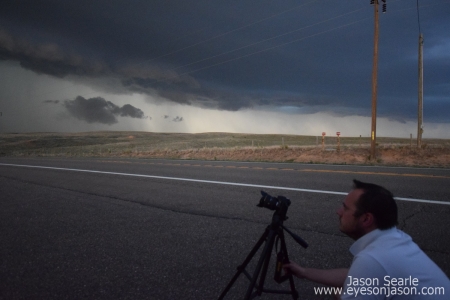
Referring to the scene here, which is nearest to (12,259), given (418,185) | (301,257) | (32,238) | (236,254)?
(32,238)

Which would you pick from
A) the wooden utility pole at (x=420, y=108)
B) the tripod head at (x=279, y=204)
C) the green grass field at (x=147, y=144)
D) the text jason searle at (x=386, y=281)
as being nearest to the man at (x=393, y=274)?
the text jason searle at (x=386, y=281)

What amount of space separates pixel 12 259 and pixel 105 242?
1158mm

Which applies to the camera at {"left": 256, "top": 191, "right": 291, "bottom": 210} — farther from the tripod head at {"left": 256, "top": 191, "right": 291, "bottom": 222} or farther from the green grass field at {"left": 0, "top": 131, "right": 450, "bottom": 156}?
the green grass field at {"left": 0, "top": 131, "right": 450, "bottom": 156}

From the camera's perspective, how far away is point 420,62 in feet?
76.5

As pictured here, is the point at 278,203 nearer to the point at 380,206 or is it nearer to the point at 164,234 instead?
the point at 380,206

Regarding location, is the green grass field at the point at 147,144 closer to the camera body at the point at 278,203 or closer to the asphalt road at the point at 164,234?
the asphalt road at the point at 164,234

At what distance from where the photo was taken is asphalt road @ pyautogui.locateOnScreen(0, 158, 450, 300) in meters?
3.76

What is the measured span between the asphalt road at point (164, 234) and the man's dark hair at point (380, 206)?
1659 millimetres

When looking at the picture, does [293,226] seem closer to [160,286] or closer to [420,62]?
[160,286]

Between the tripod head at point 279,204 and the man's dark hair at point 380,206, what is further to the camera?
the tripod head at point 279,204

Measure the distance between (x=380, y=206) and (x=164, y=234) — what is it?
3967mm

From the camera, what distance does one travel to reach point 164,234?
18.0ft

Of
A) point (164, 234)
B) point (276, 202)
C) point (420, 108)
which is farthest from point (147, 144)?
point (276, 202)

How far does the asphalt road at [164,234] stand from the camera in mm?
3764
